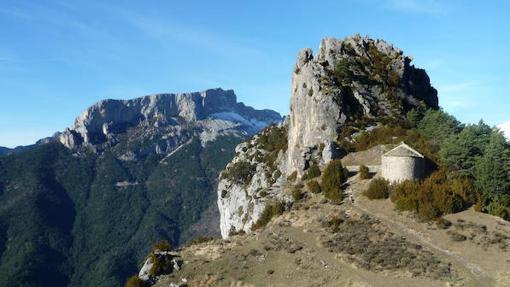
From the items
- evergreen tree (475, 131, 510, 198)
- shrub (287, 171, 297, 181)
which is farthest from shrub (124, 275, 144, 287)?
evergreen tree (475, 131, 510, 198)

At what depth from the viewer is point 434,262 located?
151 feet

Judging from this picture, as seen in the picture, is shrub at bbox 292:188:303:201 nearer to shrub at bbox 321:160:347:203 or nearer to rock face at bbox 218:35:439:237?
rock face at bbox 218:35:439:237

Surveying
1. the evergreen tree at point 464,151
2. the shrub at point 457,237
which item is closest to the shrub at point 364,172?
the evergreen tree at point 464,151

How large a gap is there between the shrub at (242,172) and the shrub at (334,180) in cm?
3121

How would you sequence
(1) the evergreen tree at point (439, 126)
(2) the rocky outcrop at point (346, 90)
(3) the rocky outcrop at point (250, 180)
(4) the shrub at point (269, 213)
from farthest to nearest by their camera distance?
(3) the rocky outcrop at point (250, 180) → (2) the rocky outcrop at point (346, 90) → (1) the evergreen tree at point (439, 126) → (4) the shrub at point (269, 213)

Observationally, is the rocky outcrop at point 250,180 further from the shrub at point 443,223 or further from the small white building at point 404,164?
the shrub at point 443,223

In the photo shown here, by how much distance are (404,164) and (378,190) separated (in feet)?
13.5

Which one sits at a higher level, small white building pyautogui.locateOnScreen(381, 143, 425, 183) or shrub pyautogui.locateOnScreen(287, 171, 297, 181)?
small white building pyautogui.locateOnScreen(381, 143, 425, 183)

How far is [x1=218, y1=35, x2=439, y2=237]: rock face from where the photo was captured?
74812mm

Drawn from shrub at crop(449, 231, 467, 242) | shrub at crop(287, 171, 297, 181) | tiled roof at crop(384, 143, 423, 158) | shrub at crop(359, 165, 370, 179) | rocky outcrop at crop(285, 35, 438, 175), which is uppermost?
rocky outcrop at crop(285, 35, 438, 175)

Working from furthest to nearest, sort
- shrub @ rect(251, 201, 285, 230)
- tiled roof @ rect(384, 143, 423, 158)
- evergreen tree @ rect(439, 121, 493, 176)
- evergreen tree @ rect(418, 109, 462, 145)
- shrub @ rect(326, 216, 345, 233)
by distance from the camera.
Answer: evergreen tree @ rect(418, 109, 462, 145) < shrub @ rect(251, 201, 285, 230) < evergreen tree @ rect(439, 121, 493, 176) < tiled roof @ rect(384, 143, 423, 158) < shrub @ rect(326, 216, 345, 233)

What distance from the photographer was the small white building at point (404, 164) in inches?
2336

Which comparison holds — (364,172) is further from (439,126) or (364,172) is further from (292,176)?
(439,126)

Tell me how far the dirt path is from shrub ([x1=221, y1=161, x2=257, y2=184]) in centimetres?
3397
